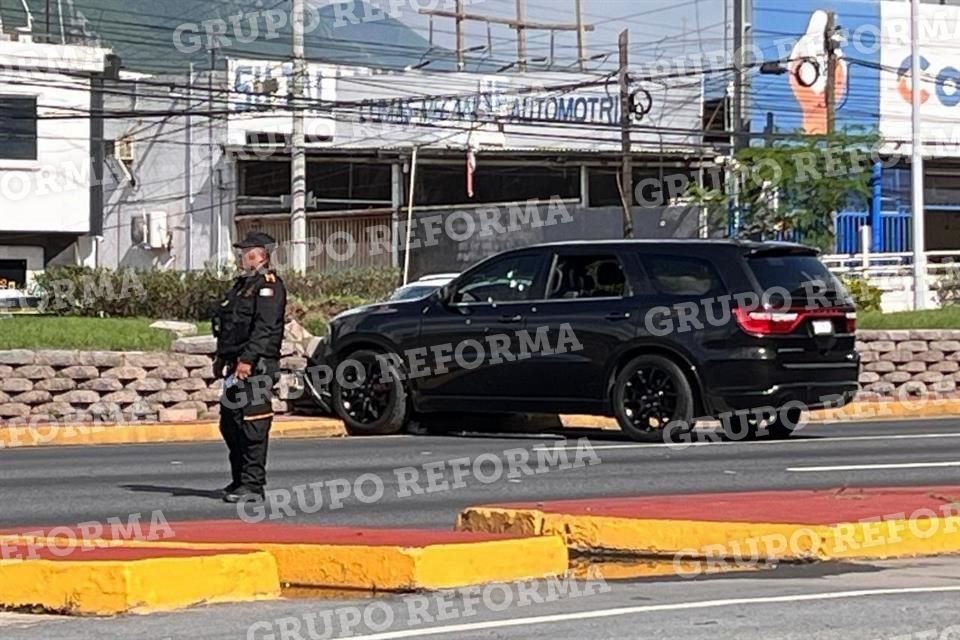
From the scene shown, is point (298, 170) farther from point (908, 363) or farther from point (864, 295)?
point (908, 363)

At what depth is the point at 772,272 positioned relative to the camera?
16141mm

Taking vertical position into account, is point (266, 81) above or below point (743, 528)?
above

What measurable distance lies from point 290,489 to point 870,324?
14223 millimetres

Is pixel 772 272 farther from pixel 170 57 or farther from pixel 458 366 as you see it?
pixel 170 57

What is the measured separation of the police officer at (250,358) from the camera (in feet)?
37.2

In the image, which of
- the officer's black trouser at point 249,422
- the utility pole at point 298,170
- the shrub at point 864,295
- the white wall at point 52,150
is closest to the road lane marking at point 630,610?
the officer's black trouser at point 249,422

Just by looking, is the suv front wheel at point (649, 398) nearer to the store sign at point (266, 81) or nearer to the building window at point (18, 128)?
the building window at point (18, 128)

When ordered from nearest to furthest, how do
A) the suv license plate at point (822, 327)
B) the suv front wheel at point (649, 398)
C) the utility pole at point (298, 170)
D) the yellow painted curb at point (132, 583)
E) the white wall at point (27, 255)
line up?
1. the yellow painted curb at point (132, 583)
2. the suv front wheel at point (649, 398)
3. the suv license plate at point (822, 327)
4. the utility pole at point (298, 170)
5. the white wall at point (27, 255)

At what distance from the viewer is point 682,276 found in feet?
53.5

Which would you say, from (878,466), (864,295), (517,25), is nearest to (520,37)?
(517,25)

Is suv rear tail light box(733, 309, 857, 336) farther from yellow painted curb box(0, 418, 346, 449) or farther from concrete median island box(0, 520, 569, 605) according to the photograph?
concrete median island box(0, 520, 569, 605)

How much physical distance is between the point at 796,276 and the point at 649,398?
1779 mm

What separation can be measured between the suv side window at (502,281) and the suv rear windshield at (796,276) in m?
2.20

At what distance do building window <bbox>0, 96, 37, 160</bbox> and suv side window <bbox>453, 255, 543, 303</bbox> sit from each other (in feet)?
85.3
